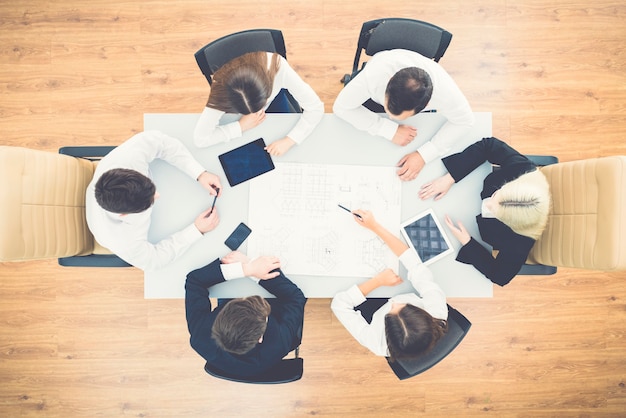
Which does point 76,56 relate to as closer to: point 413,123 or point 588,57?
point 413,123

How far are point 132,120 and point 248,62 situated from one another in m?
1.26

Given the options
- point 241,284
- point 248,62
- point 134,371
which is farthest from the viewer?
point 134,371

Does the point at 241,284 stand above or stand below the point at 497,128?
below

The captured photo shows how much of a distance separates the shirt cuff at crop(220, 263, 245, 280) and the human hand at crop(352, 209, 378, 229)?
50 cm

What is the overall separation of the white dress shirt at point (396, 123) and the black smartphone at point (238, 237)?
2.00ft

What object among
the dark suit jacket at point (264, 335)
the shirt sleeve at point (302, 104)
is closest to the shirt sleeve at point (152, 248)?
the dark suit jacket at point (264, 335)

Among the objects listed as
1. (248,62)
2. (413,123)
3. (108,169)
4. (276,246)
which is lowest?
(276,246)

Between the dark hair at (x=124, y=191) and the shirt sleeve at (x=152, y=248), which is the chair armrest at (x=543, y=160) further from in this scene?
the dark hair at (x=124, y=191)

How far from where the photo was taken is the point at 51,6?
2.50 m

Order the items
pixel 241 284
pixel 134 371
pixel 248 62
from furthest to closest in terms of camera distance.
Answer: pixel 134 371
pixel 241 284
pixel 248 62

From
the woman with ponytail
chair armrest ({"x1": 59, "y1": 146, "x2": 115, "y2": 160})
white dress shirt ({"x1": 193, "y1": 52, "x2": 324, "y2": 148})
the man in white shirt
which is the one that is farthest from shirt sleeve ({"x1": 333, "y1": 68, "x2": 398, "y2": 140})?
chair armrest ({"x1": 59, "y1": 146, "x2": 115, "y2": 160})

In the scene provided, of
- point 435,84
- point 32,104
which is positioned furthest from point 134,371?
point 435,84

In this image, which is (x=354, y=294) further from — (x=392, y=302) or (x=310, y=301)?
(x=310, y=301)

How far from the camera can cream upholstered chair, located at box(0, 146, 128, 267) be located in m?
1.46
